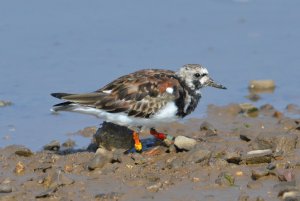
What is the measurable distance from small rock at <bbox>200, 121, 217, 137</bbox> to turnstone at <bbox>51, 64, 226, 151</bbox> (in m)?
0.52

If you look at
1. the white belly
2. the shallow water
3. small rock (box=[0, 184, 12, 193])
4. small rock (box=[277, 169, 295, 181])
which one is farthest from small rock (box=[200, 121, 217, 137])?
small rock (box=[0, 184, 12, 193])

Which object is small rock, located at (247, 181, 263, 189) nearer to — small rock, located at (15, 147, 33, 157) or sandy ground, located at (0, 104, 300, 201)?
sandy ground, located at (0, 104, 300, 201)

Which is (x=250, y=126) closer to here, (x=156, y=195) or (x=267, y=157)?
(x=267, y=157)

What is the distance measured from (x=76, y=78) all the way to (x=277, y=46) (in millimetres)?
3089

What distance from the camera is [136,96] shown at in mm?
9125

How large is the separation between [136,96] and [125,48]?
345 cm

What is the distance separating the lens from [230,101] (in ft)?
36.7

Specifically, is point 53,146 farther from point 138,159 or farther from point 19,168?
point 138,159

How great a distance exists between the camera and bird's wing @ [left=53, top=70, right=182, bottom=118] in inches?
357

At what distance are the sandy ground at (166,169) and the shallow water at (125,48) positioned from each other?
1.12m

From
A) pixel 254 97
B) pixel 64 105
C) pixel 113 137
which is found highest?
pixel 64 105

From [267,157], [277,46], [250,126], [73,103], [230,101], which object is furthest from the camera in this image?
[277,46]

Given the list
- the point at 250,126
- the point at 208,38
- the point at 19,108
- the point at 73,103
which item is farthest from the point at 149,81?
the point at 208,38

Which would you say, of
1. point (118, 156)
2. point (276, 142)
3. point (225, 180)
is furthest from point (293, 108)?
point (225, 180)
